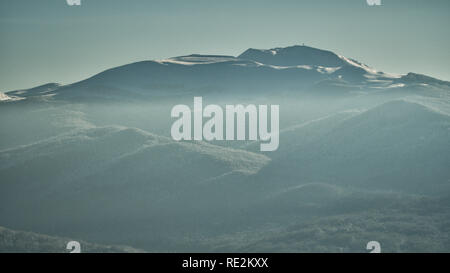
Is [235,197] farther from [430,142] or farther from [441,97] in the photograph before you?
[441,97]

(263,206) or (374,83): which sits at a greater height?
(374,83)

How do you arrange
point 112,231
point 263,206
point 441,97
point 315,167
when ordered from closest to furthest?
point 112,231, point 263,206, point 315,167, point 441,97

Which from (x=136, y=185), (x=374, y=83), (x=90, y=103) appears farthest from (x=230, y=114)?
(x=374, y=83)

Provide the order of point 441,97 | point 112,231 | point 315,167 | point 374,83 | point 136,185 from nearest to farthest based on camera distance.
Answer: point 112,231 → point 136,185 → point 315,167 → point 441,97 → point 374,83

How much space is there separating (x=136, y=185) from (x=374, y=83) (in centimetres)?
15649

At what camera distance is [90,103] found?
138 meters

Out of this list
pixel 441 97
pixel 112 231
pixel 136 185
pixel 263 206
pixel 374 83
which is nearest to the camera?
pixel 112 231

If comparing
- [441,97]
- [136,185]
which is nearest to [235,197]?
[136,185]

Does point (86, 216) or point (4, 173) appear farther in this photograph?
point (4, 173)

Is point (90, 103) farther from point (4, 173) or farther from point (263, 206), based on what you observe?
point (263, 206)
